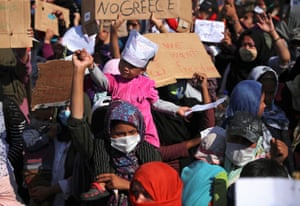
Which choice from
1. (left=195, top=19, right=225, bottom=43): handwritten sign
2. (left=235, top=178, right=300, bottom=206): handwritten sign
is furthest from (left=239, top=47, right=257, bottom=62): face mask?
(left=235, top=178, right=300, bottom=206): handwritten sign

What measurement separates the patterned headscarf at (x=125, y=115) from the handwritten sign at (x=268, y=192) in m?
1.88

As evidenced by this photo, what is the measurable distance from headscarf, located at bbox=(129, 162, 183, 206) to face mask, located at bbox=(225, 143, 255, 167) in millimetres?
534

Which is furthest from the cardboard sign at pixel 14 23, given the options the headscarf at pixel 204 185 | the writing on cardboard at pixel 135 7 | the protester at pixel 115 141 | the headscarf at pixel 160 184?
the headscarf at pixel 160 184

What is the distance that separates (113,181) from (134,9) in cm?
210

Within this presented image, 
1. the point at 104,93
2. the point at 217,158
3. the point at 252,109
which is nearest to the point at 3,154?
the point at 104,93

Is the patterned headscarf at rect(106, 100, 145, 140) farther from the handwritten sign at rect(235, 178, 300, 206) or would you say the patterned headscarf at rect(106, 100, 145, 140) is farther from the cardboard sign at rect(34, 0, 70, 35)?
the cardboard sign at rect(34, 0, 70, 35)

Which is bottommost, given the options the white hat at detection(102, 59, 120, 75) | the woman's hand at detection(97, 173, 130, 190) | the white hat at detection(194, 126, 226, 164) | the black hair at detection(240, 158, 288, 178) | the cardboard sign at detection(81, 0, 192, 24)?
the woman's hand at detection(97, 173, 130, 190)

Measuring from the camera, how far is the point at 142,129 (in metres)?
4.10

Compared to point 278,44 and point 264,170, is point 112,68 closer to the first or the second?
point 278,44

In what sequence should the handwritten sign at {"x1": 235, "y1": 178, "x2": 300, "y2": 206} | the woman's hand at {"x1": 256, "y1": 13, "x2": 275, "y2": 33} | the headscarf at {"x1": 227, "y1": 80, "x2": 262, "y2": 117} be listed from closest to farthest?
the handwritten sign at {"x1": 235, "y1": 178, "x2": 300, "y2": 206}, the headscarf at {"x1": 227, "y1": 80, "x2": 262, "y2": 117}, the woman's hand at {"x1": 256, "y1": 13, "x2": 275, "y2": 33}

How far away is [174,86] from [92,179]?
153 cm

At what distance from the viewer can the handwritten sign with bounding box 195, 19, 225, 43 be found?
22.7 feet

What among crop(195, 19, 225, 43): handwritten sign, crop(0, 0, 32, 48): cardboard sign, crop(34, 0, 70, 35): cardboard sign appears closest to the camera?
crop(0, 0, 32, 48): cardboard sign

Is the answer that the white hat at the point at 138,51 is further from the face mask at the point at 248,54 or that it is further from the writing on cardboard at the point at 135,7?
the face mask at the point at 248,54
